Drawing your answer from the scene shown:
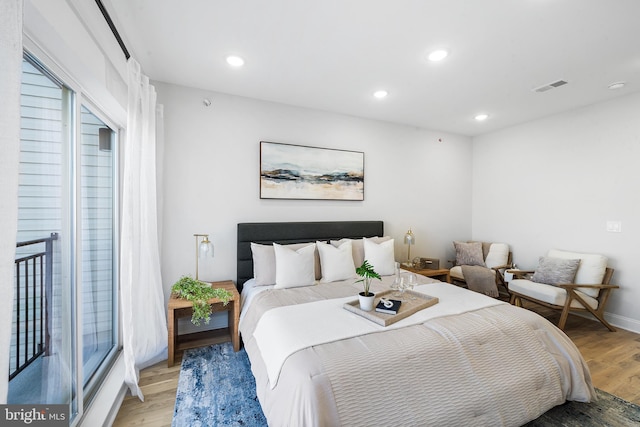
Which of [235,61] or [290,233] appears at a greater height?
[235,61]

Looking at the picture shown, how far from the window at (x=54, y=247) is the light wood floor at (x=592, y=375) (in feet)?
1.04

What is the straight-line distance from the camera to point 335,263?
9.82 ft

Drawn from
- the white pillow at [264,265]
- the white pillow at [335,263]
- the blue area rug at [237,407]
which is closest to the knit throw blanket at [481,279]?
the blue area rug at [237,407]

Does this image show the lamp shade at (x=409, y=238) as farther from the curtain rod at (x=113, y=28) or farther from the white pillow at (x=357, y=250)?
the curtain rod at (x=113, y=28)

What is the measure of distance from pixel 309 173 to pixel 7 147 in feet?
9.57

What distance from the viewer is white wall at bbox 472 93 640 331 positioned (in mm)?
3191

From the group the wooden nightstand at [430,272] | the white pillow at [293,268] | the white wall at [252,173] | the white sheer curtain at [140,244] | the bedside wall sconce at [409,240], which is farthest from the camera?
the bedside wall sconce at [409,240]

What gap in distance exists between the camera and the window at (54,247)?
137 cm

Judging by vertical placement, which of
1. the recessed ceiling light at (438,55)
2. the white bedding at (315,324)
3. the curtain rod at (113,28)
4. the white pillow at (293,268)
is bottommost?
the white bedding at (315,324)

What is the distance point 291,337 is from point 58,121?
183 cm

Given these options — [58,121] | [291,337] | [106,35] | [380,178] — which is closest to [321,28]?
[106,35]

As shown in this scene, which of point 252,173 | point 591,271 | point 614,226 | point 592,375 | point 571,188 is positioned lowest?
point 592,375

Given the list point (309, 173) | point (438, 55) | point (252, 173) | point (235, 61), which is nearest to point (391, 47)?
point (438, 55)

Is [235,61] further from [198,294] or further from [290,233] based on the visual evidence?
[198,294]
